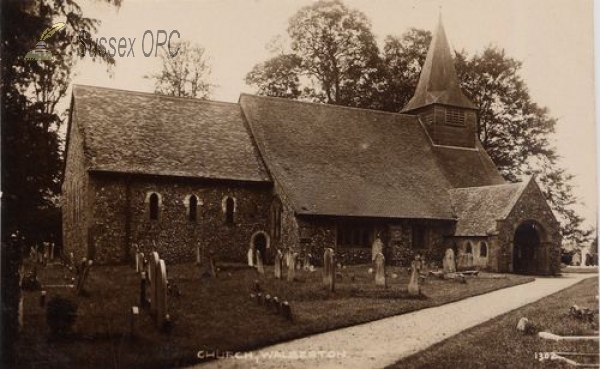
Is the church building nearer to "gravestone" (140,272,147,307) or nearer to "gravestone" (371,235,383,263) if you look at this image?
"gravestone" (371,235,383,263)

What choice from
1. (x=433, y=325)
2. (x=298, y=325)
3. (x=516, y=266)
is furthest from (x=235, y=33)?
(x=516, y=266)

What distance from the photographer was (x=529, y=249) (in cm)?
2152

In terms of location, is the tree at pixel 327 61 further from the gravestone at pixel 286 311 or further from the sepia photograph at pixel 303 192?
the gravestone at pixel 286 311

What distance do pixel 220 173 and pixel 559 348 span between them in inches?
476

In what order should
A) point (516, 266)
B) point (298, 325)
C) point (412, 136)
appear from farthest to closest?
point (412, 136)
point (516, 266)
point (298, 325)

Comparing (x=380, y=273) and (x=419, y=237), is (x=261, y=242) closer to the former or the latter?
(x=419, y=237)

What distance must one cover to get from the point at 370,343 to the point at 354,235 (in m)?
10.4

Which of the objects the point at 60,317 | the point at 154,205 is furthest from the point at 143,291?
the point at 154,205

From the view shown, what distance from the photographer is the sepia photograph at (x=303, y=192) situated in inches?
372

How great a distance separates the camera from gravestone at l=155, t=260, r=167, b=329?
366 inches

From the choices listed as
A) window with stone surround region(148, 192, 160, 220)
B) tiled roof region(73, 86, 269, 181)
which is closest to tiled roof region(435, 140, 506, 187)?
tiled roof region(73, 86, 269, 181)

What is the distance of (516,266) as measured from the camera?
2128cm

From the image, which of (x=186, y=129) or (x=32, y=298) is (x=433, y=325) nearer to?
(x=32, y=298)

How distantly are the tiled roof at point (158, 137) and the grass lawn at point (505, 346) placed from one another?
35.4ft
